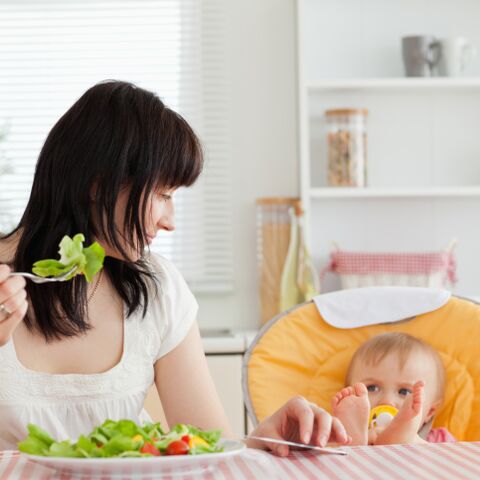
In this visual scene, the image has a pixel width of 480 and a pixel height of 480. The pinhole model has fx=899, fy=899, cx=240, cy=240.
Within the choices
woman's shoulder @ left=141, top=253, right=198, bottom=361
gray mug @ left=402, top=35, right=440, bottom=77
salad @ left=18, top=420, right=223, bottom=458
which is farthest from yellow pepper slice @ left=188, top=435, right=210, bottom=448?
gray mug @ left=402, top=35, right=440, bottom=77

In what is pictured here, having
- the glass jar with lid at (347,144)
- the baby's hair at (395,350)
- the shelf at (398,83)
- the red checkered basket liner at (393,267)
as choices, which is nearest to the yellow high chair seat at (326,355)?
the baby's hair at (395,350)

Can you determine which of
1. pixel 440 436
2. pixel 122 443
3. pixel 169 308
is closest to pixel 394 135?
pixel 440 436

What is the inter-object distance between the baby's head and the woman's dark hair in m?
0.59

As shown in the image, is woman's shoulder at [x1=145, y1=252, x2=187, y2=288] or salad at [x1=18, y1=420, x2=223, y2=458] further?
woman's shoulder at [x1=145, y1=252, x2=187, y2=288]

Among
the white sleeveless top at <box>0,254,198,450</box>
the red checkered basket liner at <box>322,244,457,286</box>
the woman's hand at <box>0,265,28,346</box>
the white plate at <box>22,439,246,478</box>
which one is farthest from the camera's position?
the red checkered basket liner at <box>322,244,457,286</box>

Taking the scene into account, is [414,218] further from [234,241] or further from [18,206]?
[18,206]

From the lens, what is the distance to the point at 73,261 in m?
1.27

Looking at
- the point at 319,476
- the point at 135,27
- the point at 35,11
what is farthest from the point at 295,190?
the point at 319,476

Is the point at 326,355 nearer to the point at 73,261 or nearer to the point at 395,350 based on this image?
the point at 395,350

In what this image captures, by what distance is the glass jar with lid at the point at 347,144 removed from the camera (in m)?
3.17

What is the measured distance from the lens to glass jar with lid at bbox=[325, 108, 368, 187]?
3168mm

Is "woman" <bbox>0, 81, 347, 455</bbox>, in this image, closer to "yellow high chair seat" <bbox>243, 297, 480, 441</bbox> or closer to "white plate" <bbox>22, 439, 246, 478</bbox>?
"yellow high chair seat" <bbox>243, 297, 480, 441</bbox>

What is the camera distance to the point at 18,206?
338 cm

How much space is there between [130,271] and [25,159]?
1716mm
